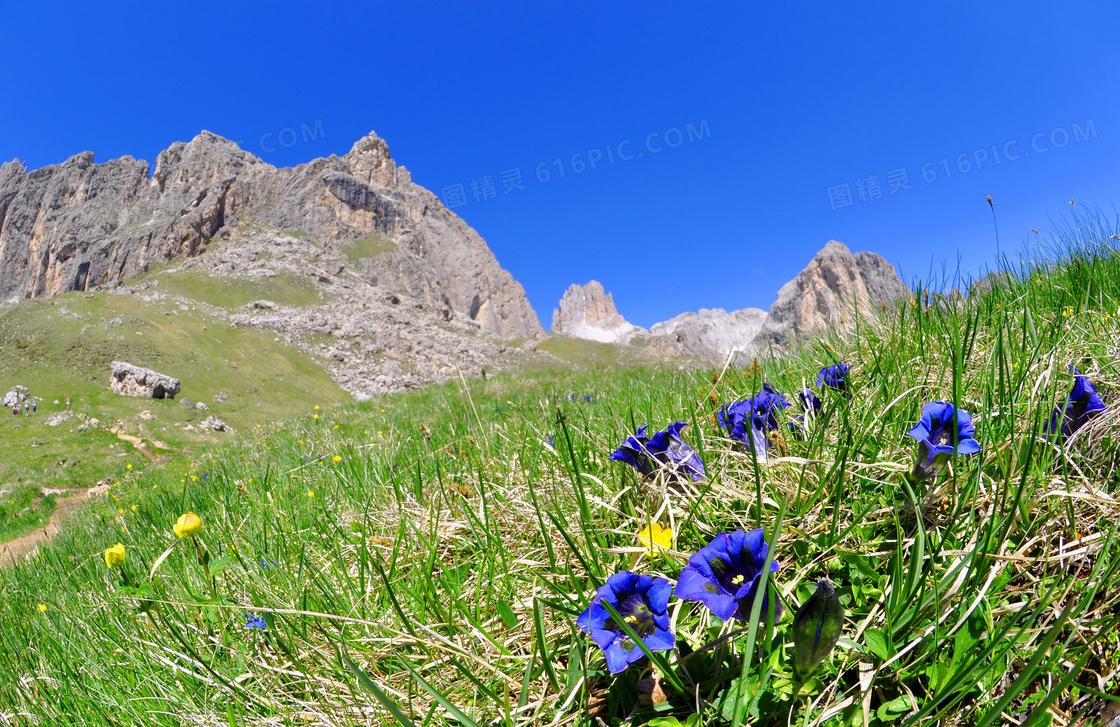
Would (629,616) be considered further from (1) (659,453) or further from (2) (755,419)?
(2) (755,419)

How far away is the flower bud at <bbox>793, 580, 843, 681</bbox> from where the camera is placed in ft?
3.30

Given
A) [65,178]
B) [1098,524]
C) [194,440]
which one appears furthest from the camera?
[65,178]

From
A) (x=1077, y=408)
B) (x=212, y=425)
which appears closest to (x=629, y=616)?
(x=1077, y=408)

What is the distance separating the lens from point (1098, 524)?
143cm

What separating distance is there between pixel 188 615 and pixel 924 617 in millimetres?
2810

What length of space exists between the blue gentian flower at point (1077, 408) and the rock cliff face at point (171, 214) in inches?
5671

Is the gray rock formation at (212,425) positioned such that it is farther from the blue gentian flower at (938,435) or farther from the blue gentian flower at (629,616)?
the blue gentian flower at (938,435)

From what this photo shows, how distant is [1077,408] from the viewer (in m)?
1.66

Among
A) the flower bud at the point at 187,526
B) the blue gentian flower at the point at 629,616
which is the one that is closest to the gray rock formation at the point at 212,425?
the flower bud at the point at 187,526

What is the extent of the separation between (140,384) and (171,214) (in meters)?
126

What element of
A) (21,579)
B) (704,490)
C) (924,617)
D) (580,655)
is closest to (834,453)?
(704,490)

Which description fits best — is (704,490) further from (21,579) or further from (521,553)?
(21,579)

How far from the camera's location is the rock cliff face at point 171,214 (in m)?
130

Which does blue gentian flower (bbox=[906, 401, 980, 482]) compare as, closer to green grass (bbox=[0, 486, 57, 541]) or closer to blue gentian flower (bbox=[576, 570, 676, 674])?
blue gentian flower (bbox=[576, 570, 676, 674])
